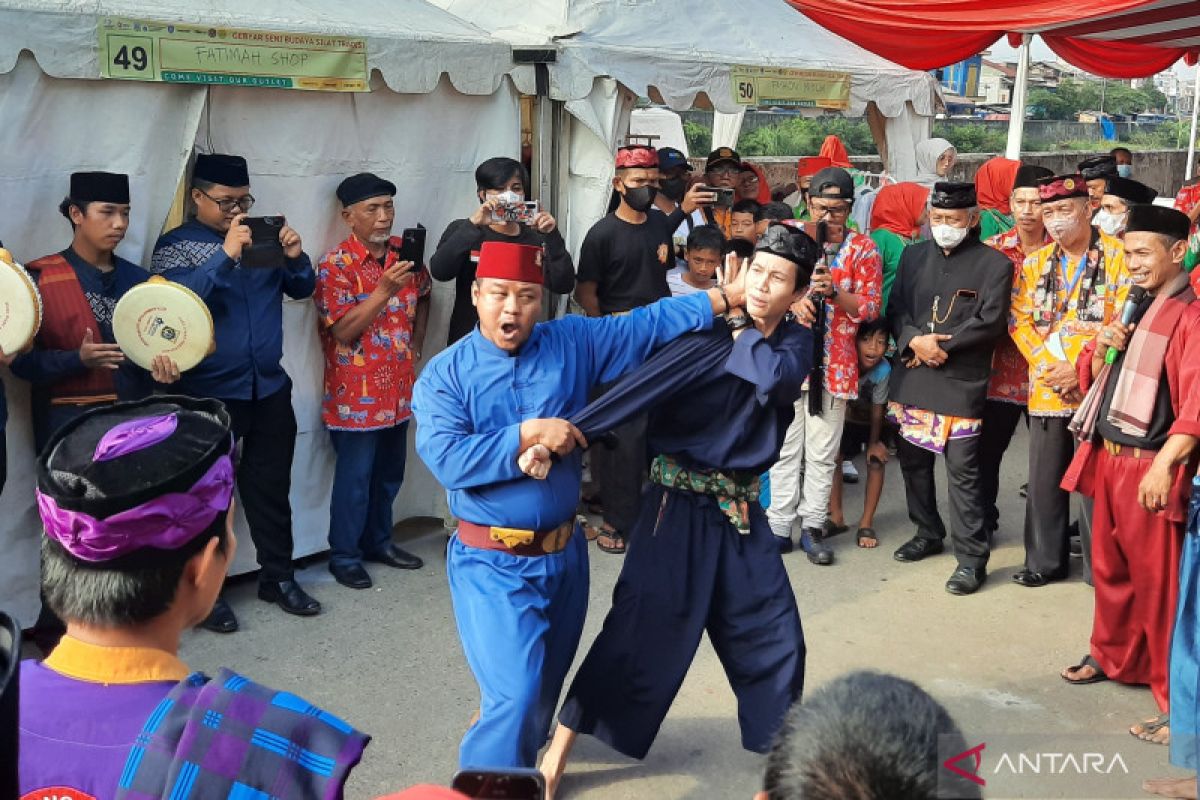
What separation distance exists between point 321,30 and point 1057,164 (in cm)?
1704

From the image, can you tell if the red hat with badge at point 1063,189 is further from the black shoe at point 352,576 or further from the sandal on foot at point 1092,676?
the black shoe at point 352,576

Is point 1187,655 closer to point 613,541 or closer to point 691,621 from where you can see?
point 691,621

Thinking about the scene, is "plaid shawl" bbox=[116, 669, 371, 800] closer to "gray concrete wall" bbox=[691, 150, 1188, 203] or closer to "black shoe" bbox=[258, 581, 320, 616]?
"black shoe" bbox=[258, 581, 320, 616]

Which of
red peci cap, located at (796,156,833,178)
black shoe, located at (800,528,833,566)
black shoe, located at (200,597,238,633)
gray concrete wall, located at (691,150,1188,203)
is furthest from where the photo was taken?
gray concrete wall, located at (691,150,1188,203)

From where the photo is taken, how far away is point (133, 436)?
184 cm

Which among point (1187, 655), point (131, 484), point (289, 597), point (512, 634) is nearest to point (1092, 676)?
point (1187, 655)

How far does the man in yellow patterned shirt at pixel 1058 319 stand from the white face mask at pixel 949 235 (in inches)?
13.5

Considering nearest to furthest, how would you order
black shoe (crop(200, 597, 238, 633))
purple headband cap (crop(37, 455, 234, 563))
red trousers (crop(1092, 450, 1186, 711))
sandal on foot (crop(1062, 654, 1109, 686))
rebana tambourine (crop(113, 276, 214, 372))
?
purple headband cap (crop(37, 455, 234, 563)) → red trousers (crop(1092, 450, 1186, 711)) → rebana tambourine (crop(113, 276, 214, 372)) → sandal on foot (crop(1062, 654, 1109, 686)) → black shoe (crop(200, 597, 238, 633))

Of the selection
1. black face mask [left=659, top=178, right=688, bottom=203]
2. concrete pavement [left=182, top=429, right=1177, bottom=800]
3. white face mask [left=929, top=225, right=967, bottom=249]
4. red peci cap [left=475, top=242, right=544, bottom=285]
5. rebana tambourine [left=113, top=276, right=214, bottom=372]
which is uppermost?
black face mask [left=659, top=178, right=688, bottom=203]

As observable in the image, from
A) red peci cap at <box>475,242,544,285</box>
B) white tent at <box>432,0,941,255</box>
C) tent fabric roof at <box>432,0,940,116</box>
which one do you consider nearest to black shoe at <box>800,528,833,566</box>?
white tent at <box>432,0,941,255</box>

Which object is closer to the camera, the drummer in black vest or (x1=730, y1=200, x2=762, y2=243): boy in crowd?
the drummer in black vest

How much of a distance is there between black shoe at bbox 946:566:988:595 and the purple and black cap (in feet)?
15.9

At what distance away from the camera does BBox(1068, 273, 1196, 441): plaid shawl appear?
4680mm

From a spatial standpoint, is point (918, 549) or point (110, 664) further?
point (918, 549)
